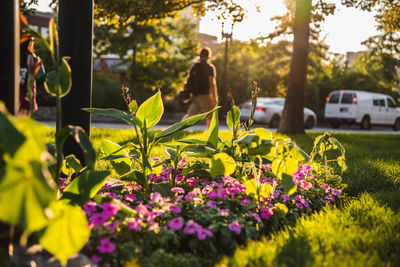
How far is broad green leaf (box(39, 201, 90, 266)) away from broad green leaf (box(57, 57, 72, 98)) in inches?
31.4

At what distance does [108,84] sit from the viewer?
21.4 metres

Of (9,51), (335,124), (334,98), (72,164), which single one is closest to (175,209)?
(72,164)

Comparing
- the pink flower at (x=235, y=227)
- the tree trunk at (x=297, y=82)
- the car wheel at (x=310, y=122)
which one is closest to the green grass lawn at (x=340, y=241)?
the pink flower at (x=235, y=227)

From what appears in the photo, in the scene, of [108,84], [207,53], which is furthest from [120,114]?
[108,84]

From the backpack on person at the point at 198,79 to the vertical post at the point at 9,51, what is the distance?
7.36 meters

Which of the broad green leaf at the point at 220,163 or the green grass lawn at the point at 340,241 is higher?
the broad green leaf at the point at 220,163

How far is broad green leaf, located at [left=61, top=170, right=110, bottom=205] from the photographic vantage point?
7.12ft

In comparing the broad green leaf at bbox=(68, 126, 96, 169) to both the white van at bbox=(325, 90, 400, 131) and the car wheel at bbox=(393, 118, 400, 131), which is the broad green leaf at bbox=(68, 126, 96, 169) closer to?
the white van at bbox=(325, 90, 400, 131)

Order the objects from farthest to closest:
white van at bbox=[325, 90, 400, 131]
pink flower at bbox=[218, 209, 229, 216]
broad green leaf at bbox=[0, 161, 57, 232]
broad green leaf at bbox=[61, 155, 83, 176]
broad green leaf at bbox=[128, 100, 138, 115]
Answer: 1. white van at bbox=[325, 90, 400, 131]
2. broad green leaf at bbox=[128, 100, 138, 115]
3. broad green leaf at bbox=[61, 155, 83, 176]
4. pink flower at bbox=[218, 209, 229, 216]
5. broad green leaf at bbox=[0, 161, 57, 232]

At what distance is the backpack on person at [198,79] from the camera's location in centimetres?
920

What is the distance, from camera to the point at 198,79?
9266 mm

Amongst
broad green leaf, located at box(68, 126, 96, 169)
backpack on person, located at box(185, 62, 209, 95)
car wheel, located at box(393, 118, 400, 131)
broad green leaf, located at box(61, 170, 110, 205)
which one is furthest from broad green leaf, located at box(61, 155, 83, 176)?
car wheel, located at box(393, 118, 400, 131)

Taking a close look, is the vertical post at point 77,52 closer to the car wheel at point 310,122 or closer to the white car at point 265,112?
the white car at point 265,112

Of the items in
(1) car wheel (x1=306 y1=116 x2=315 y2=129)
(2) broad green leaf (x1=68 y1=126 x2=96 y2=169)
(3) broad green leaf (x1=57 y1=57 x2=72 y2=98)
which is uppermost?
(3) broad green leaf (x1=57 y1=57 x2=72 y2=98)
